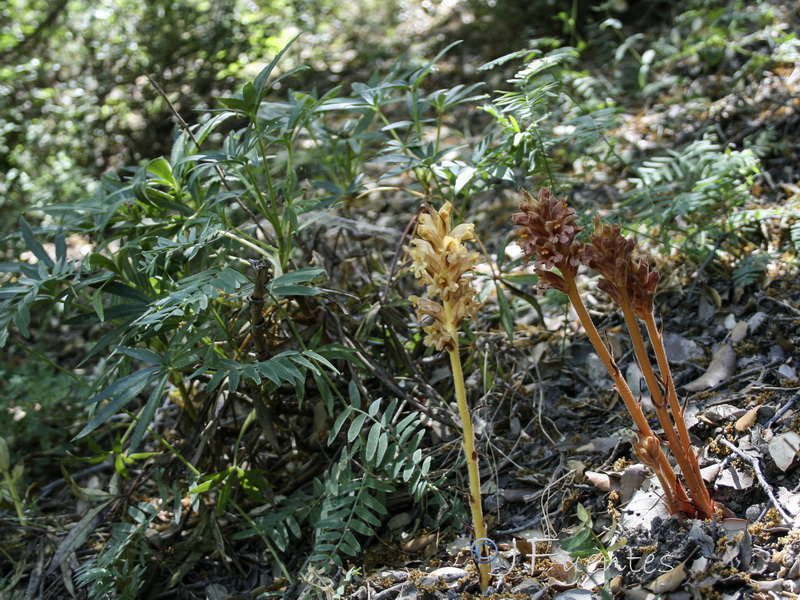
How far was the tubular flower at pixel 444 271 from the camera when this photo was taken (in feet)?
5.11

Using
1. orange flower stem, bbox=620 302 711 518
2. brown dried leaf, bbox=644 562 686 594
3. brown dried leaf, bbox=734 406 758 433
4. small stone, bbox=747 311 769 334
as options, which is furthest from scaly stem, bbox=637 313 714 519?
small stone, bbox=747 311 769 334

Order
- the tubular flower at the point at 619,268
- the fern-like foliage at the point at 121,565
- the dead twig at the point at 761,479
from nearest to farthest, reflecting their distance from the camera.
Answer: the tubular flower at the point at 619,268, the dead twig at the point at 761,479, the fern-like foliage at the point at 121,565

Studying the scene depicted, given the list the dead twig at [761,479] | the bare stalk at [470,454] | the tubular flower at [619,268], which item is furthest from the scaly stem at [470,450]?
the dead twig at [761,479]

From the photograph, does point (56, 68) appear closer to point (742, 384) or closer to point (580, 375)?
point (580, 375)

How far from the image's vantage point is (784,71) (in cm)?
333

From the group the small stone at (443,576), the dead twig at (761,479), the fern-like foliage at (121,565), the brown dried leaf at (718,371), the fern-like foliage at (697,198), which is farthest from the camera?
the fern-like foliage at (697,198)

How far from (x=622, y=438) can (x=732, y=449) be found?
0.98 feet

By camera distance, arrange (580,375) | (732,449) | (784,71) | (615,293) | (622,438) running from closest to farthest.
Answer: (615,293)
(732,449)
(622,438)
(580,375)
(784,71)

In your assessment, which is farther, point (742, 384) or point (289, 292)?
point (742, 384)

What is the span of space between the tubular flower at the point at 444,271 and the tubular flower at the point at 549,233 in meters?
0.14

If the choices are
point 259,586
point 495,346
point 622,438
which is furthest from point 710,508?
point 259,586

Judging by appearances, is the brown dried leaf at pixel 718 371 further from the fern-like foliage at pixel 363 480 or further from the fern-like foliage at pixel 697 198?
the fern-like foliage at pixel 363 480

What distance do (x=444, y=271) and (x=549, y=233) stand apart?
Answer: 0.78 feet

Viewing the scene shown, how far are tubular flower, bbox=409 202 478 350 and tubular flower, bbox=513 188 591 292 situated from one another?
0.14 meters
